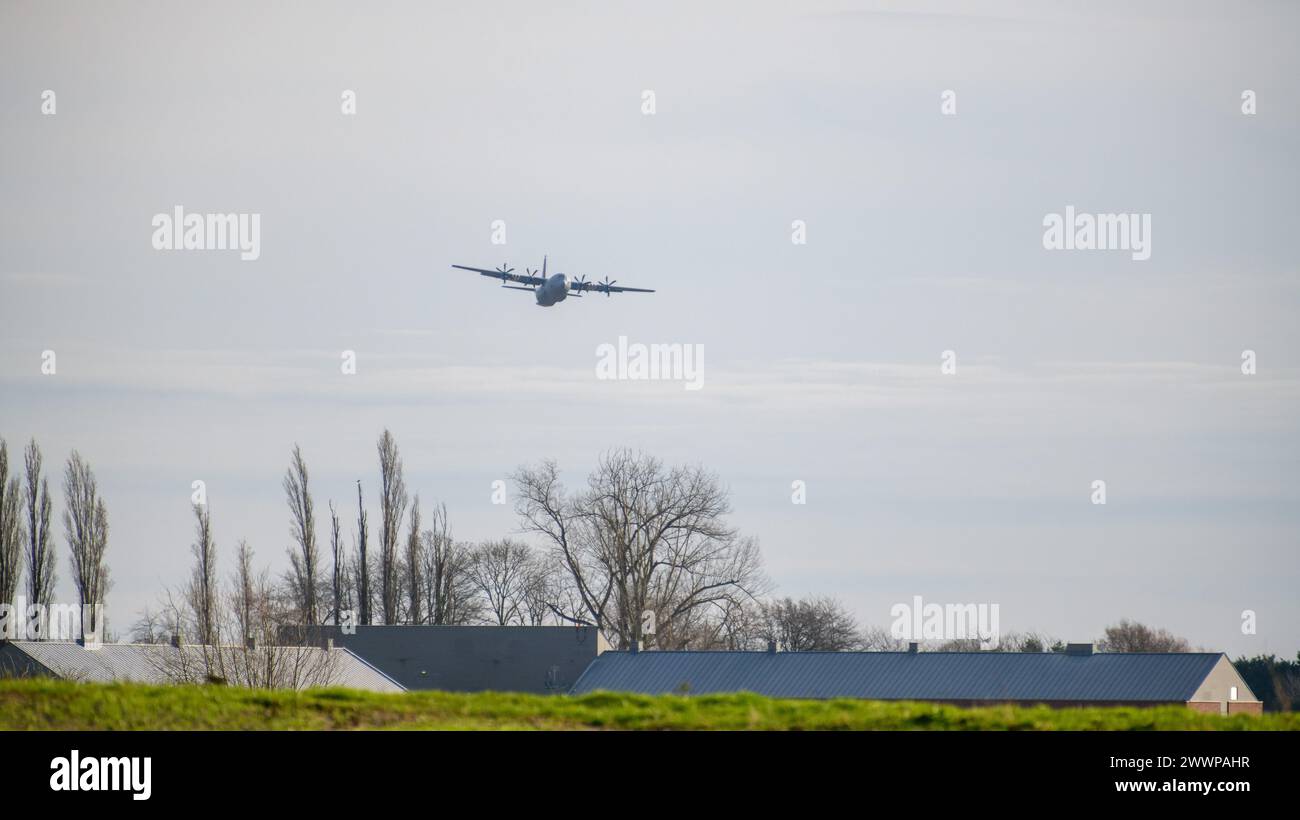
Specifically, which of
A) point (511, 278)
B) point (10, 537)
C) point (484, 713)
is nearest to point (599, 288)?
point (511, 278)

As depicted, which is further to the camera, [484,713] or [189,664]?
[189,664]

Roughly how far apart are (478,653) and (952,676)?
77.3ft

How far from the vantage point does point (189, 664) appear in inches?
2151

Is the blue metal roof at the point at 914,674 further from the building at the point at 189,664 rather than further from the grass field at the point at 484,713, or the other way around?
the grass field at the point at 484,713

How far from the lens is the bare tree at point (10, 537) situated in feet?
277

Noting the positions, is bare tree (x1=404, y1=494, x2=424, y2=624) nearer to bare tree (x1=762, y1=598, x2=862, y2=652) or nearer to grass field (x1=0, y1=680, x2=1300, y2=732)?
bare tree (x1=762, y1=598, x2=862, y2=652)

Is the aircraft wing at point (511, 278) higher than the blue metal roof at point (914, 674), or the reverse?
the aircraft wing at point (511, 278)

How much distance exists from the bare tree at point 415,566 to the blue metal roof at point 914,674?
23014mm

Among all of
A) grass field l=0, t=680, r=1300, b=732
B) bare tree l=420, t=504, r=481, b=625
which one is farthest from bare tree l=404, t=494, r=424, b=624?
grass field l=0, t=680, r=1300, b=732
